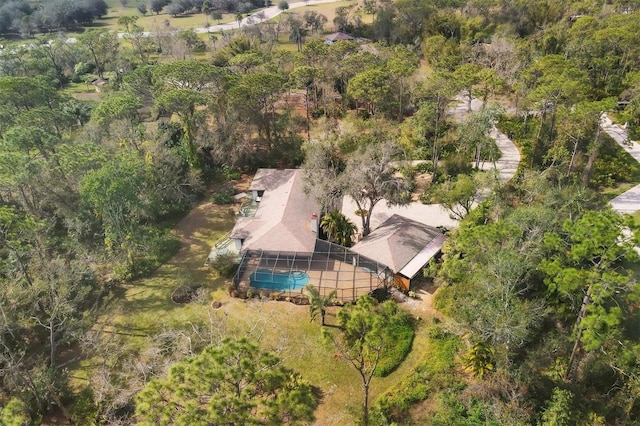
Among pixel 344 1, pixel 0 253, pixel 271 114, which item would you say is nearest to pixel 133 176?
pixel 0 253

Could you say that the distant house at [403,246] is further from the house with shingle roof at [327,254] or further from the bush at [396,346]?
the bush at [396,346]

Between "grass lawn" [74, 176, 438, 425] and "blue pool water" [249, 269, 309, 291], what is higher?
"blue pool water" [249, 269, 309, 291]

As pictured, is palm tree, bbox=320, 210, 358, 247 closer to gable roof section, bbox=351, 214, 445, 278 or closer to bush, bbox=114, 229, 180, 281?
gable roof section, bbox=351, 214, 445, 278

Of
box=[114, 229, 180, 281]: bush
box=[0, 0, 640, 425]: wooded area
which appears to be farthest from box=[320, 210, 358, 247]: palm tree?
box=[114, 229, 180, 281]: bush

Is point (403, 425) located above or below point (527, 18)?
below

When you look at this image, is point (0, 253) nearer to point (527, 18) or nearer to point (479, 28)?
point (479, 28)

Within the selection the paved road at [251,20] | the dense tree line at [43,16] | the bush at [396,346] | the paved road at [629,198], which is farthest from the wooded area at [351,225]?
the dense tree line at [43,16]
